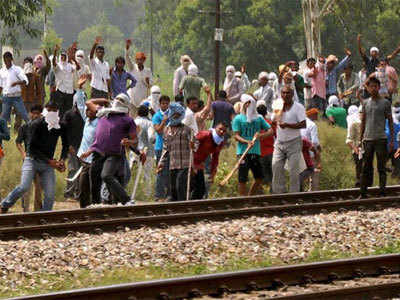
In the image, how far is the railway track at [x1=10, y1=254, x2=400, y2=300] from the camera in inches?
364

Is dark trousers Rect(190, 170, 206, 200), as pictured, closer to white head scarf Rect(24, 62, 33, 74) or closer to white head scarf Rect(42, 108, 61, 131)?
white head scarf Rect(42, 108, 61, 131)

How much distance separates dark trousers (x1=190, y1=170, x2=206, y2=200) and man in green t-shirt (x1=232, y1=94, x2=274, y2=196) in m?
0.93

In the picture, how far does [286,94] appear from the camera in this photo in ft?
54.7

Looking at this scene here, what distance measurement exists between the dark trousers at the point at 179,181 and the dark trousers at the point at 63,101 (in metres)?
5.92

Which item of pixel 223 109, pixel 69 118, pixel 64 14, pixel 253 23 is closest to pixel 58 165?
pixel 69 118

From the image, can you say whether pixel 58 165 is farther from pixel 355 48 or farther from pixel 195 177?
pixel 355 48

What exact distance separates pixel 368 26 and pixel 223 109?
51.4 metres

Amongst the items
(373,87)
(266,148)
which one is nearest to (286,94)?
(373,87)

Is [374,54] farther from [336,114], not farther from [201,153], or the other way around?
[201,153]

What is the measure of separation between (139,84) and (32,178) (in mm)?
6888

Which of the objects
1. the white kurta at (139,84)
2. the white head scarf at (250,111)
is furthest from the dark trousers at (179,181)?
the white kurta at (139,84)

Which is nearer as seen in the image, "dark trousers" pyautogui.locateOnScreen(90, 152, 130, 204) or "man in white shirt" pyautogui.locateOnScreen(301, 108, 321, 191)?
Result: "dark trousers" pyautogui.locateOnScreen(90, 152, 130, 204)

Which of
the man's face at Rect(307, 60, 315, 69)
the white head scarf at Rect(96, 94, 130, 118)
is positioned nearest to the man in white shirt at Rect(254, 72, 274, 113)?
the man's face at Rect(307, 60, 315, 69)

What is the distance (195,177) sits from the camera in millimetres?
17688
